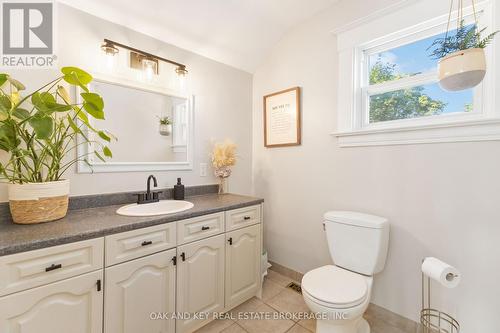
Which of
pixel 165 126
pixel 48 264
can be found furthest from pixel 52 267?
pixel 165 126

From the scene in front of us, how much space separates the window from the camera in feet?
4.73

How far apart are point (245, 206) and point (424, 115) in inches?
56.4

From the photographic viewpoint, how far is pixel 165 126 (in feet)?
6.21

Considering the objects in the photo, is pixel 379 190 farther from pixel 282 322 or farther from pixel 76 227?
pixel 76 227

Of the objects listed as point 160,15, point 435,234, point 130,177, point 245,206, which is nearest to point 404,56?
point 435,234

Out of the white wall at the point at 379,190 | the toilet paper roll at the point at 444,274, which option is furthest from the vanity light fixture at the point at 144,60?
the toilet paper roll at the point at 444,274

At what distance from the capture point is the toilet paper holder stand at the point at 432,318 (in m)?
1.31

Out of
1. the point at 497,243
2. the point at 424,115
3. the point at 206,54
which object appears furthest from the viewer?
the point at 206,54

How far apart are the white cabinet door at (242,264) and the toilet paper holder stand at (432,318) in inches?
44.6

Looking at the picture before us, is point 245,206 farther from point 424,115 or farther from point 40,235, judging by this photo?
point 424,115

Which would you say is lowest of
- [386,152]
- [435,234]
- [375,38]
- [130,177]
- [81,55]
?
[435,234]

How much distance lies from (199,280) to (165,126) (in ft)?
4.10

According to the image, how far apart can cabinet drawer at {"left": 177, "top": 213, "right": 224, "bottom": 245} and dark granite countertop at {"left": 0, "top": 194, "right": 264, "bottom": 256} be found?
0.04 m

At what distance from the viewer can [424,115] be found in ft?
4.97
